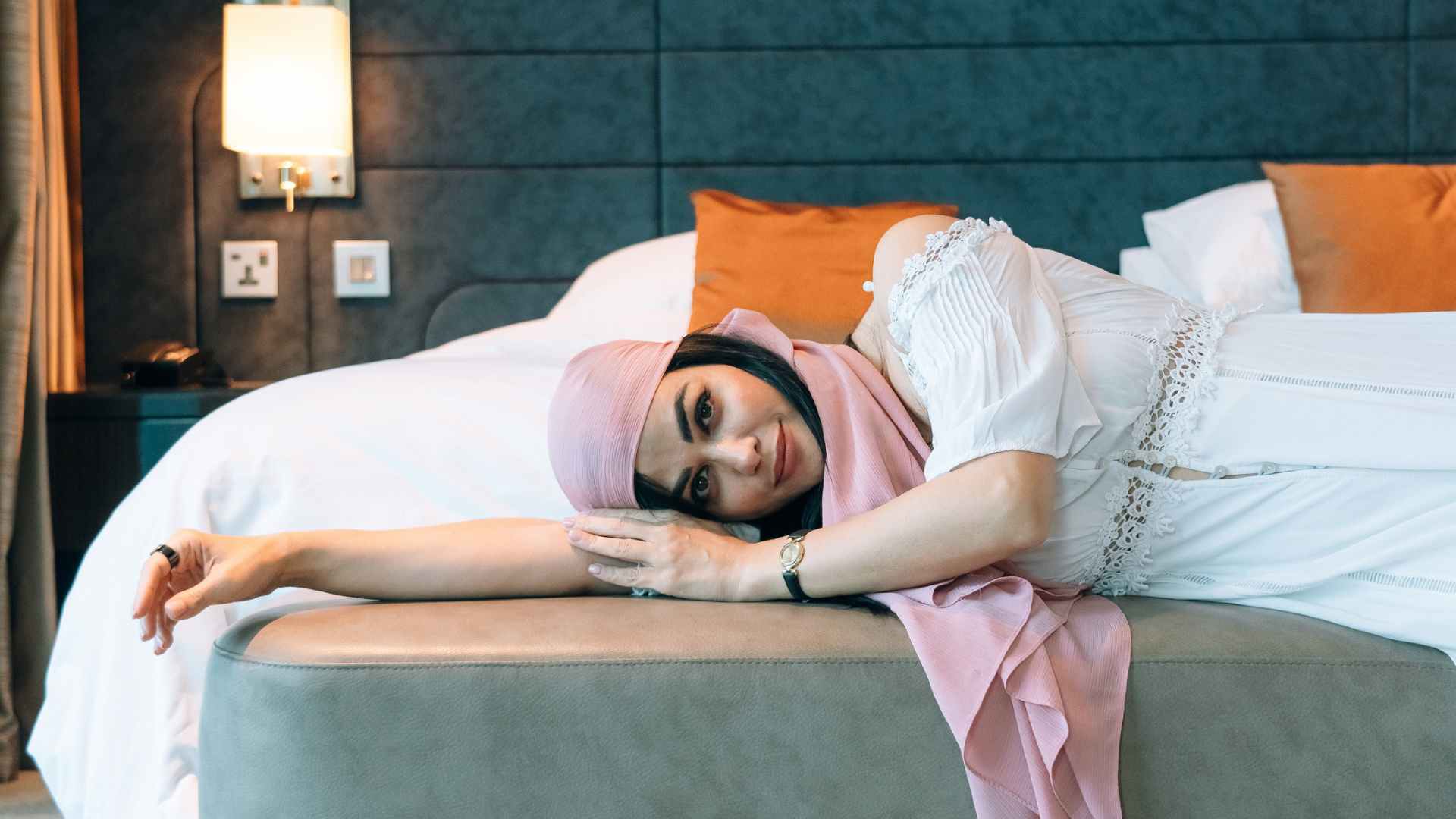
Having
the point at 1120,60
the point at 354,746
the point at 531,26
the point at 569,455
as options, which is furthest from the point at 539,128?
the point at 354,746

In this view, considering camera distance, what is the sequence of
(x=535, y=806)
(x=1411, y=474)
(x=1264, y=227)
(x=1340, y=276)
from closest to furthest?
(x=535, y=806) → (x=1411, y=474) → (x=1340, y=276) → (x=1264, y=227)

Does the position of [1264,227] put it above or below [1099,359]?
above

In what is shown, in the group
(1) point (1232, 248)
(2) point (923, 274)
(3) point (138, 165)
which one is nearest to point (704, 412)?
(2) point (923, 274)

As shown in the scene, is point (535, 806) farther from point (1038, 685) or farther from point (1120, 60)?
point (1120, 60)

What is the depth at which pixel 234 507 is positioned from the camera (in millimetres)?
1536

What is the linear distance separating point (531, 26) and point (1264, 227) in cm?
168

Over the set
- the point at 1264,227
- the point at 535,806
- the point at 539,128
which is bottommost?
the point at 535,806

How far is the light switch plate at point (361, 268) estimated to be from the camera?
2727 mm

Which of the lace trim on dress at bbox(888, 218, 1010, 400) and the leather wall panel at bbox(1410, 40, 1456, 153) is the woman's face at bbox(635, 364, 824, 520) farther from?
the leather wall panel at bbox(1410, 40, 1456, 153)

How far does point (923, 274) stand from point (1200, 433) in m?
0.36

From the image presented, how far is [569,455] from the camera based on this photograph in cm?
135

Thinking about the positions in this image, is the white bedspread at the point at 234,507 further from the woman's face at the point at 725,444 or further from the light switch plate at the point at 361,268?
the light switch plate at the point at 361,268

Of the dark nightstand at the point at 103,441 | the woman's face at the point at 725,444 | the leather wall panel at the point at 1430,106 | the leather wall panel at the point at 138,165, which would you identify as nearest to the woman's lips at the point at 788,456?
the woman's face at the point at 725,444

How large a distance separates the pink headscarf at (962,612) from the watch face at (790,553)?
0.22 feet
